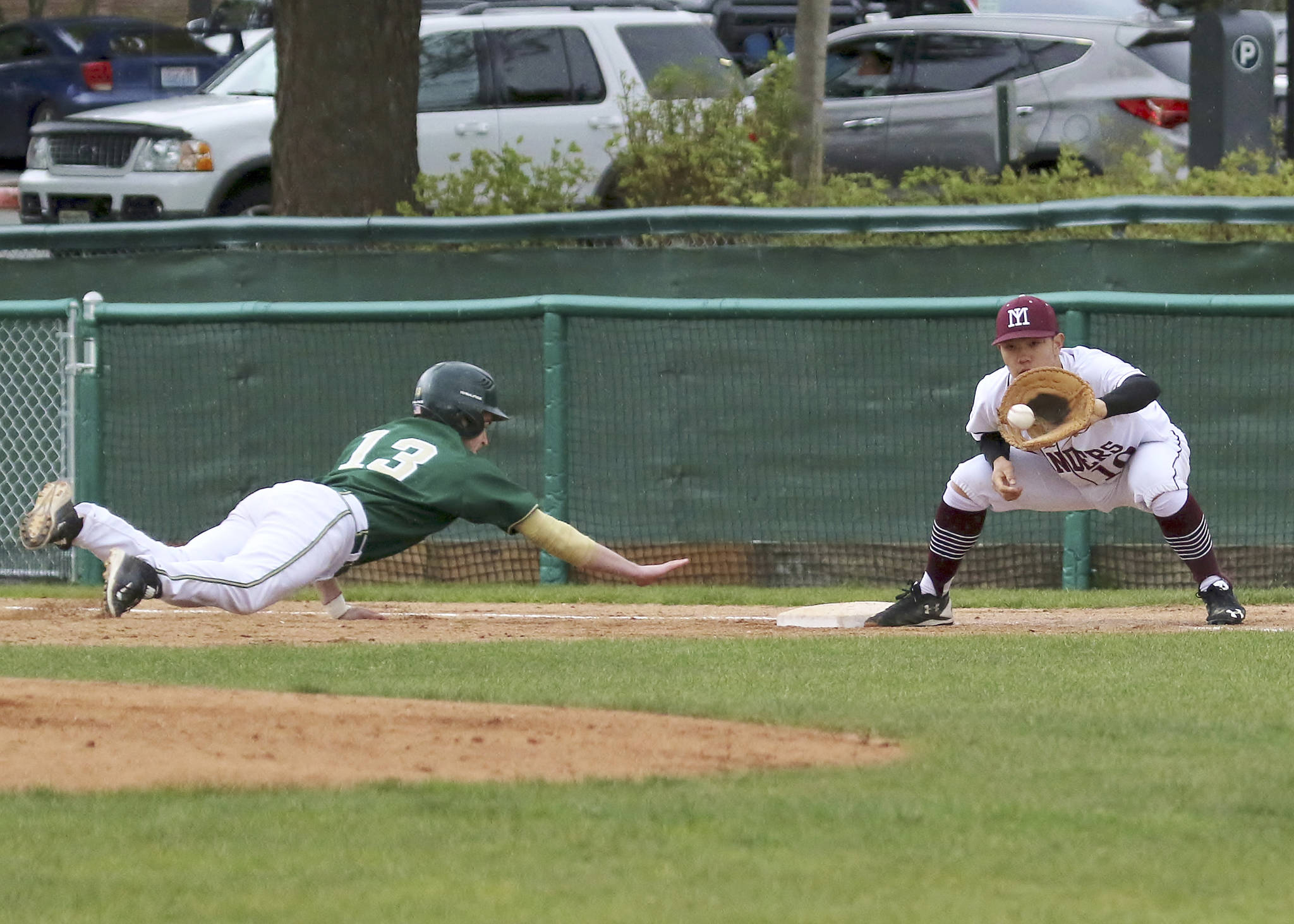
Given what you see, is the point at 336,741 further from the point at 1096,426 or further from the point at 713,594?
the point at 713,594

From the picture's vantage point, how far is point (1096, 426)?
25.5 feet

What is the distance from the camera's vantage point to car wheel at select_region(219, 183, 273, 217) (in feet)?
48.8

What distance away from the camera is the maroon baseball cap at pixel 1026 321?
25.1 feet

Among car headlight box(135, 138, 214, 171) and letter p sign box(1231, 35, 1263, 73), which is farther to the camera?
car headlight box(135, 138, 214, 171)

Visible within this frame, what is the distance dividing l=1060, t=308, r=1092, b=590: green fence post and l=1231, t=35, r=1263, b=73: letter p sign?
4138mm

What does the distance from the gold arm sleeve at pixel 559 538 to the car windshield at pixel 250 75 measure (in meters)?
8.43

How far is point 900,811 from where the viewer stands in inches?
181

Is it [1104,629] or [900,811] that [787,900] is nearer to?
[900,811]

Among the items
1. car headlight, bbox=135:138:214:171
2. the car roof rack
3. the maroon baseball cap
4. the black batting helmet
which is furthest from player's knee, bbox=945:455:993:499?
the car roof rack

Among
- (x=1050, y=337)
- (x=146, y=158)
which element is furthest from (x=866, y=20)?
(x=1050, y=337)

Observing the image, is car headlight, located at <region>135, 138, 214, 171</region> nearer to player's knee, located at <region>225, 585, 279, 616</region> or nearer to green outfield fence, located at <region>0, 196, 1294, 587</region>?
green outfield fence, located at <region>0, 196, 1294, 587</region>

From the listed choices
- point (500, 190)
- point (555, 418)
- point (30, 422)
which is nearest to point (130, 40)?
point (500, 190)

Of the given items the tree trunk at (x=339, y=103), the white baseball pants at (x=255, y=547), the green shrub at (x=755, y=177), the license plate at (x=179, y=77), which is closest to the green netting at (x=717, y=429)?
the green shrub at (x=755, y=177)

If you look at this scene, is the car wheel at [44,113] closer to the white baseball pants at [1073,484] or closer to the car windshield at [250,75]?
the car windshield at [250,75]
